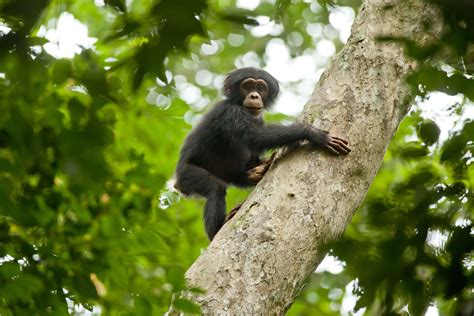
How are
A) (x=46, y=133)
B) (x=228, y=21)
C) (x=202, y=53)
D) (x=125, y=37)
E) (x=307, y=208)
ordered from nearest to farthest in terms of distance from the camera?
Answer: (x=228, y=21) < (x=125, y=37) < (x=46, y=133) < (x=307, y=208) < (x=202, y=53)

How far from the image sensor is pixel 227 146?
20.3ft

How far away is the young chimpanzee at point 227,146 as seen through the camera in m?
5.48

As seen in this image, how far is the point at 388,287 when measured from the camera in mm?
1461

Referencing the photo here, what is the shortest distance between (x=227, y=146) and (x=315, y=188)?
2.89 meters

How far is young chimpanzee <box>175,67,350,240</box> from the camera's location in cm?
548

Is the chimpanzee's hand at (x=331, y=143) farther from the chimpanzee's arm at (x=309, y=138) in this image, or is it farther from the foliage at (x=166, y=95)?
the foliage at (x=166, y=95)

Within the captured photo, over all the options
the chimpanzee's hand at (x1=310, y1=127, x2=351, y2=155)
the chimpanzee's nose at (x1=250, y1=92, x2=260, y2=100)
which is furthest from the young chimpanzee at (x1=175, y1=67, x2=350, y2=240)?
the chimpanzee's hand at (x1=310, y1=127, x2=351, y2=155)

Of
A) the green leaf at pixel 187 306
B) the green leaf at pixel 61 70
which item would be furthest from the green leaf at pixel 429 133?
the green leaf at pixel 61 70

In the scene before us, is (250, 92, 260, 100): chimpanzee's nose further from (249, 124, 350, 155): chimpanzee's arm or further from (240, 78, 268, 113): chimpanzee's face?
(249, 124, 350, 155): chimpanzee's arm

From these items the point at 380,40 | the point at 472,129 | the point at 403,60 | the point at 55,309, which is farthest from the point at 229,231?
the point at 380,40

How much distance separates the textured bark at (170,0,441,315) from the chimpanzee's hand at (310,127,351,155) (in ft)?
0.14

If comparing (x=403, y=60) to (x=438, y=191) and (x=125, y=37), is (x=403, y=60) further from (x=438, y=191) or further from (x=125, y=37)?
(x=125, y=37)

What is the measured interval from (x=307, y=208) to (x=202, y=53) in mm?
9609

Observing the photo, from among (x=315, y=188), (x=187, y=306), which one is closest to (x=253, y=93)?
(x=315, y=188)
